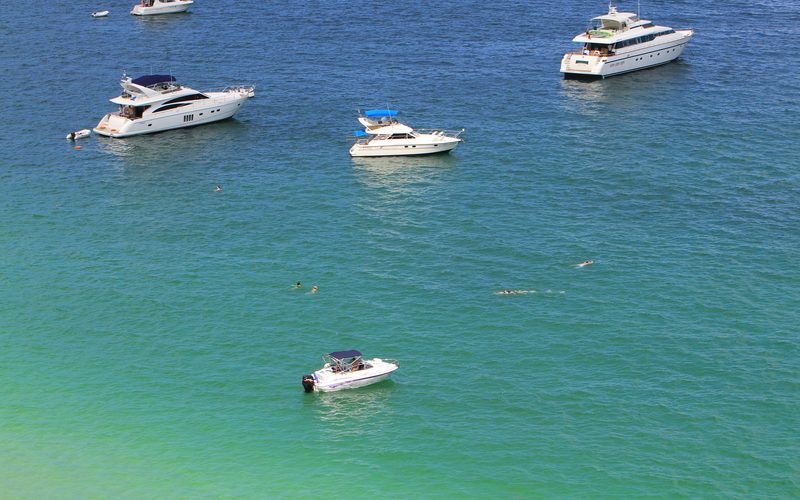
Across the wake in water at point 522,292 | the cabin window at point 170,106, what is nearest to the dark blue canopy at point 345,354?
the wake in water at point 522,292

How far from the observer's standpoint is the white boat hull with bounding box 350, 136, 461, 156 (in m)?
135

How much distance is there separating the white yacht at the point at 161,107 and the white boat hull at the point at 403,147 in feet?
79.5

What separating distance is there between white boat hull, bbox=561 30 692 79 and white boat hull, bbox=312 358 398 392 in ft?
281

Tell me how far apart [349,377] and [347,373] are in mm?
371

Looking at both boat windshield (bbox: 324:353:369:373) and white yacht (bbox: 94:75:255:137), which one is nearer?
boat windshield (bbox: 324:353:369:373)

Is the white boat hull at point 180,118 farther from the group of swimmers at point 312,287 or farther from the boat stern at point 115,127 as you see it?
the group of swimmers at point 312,287

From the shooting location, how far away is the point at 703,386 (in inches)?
3428

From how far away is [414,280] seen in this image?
104938 millimetres

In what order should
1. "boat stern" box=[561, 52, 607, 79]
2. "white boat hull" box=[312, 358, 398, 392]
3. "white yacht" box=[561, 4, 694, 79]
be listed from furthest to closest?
"white yacht" box=[561, 4, 694, 79]
"boat stern" box=[561, 52, 607, 79]
"white boat hull" box=[312, 358, 398, 392]

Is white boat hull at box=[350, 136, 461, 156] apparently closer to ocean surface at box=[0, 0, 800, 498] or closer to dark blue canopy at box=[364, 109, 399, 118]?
ocean surface at box=[0, 0, 800, 498]

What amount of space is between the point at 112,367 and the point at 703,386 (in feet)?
152

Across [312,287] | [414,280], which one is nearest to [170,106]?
[312,287]

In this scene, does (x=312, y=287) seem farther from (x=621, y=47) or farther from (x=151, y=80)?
(x=621, y=47)

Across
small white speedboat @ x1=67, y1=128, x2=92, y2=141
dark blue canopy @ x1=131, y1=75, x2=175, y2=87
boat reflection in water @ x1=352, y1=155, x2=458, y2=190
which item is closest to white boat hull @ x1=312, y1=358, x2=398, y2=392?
boat reflection in water @ x1=352, y1=155, x2=458, y2=190
